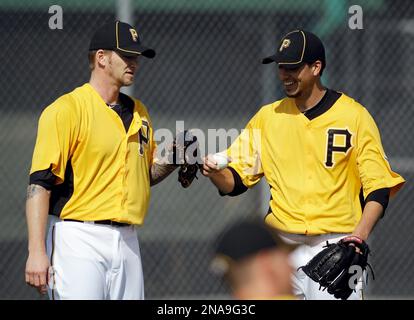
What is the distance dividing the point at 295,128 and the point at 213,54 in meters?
3.13

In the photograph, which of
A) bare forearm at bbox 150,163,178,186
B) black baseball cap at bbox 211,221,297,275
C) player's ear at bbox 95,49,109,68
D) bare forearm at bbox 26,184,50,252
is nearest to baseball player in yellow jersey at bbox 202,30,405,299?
bare forearm at bbox 150,163,178,186

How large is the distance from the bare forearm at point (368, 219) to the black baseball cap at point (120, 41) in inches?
61.3

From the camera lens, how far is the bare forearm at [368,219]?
5.23 meters

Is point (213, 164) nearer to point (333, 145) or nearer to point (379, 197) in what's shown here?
point (333, 145)

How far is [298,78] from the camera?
5.50 meters

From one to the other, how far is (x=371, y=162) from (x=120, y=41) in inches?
64.3

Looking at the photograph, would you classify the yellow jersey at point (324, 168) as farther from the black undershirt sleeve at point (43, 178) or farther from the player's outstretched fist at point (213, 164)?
the black undershirt sleeve at point (43, 178)

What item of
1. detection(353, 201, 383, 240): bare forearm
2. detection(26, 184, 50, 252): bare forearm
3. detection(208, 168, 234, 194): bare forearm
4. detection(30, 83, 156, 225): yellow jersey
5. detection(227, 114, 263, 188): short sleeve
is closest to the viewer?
detection(26, 184, 50, 252): bare forearm

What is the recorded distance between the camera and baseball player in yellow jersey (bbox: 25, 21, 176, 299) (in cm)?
504

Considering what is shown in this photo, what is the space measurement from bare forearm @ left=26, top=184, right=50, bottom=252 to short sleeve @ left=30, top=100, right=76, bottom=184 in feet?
0.41

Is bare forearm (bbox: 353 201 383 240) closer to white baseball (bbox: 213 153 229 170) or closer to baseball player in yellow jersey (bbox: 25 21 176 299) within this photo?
white baseball (bbox: 213 153 229 170)

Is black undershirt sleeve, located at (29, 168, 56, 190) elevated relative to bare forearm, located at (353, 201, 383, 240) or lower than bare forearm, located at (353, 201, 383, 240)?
elevated

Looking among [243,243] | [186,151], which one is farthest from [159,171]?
[243,243]

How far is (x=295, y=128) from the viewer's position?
5559 mm
